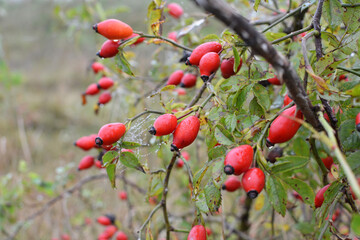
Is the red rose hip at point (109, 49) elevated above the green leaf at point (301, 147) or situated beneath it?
elevated above

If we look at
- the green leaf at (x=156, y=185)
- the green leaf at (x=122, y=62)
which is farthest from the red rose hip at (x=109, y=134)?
the green leaf at (x=156, y=185)

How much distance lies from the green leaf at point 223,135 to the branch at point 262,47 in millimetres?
181

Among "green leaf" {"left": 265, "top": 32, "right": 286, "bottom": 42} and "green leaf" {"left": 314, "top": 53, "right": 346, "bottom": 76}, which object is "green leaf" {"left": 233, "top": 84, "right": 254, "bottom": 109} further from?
"green leaf" {"left": 265, "top": 32, "right": 286, "bottom": 42}

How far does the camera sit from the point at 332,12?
789 mm

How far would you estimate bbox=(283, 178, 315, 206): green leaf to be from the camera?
707 millimetres

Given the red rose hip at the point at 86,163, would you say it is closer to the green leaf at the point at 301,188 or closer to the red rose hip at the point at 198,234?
the red rose hip at the point at 198,234

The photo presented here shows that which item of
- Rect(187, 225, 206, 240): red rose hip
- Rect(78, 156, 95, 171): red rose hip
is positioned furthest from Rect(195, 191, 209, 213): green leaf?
Rect(78, 156, 95, 171): red rose hip

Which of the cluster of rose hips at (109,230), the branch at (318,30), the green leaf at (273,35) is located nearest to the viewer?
the branch at (318,30)

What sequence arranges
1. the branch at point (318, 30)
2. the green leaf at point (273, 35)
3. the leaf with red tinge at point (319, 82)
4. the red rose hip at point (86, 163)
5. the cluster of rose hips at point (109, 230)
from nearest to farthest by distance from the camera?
1. the leaf with red tinge at point (319, 82)
2. the branch at point (318, 30)
3. the green leaf at point (273, 35)
4. the red rose hip at point (86, 163)
5. the cluster of rose hips at point (109, 230)

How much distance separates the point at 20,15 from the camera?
1805 centimetres

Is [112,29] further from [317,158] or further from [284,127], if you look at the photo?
[317,158]

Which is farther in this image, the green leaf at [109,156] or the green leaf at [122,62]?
the green leaf at [122,62]

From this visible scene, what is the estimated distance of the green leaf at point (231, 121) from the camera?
2.46ft

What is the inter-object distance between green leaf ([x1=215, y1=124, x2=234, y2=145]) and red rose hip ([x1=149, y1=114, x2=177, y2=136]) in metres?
0.11
